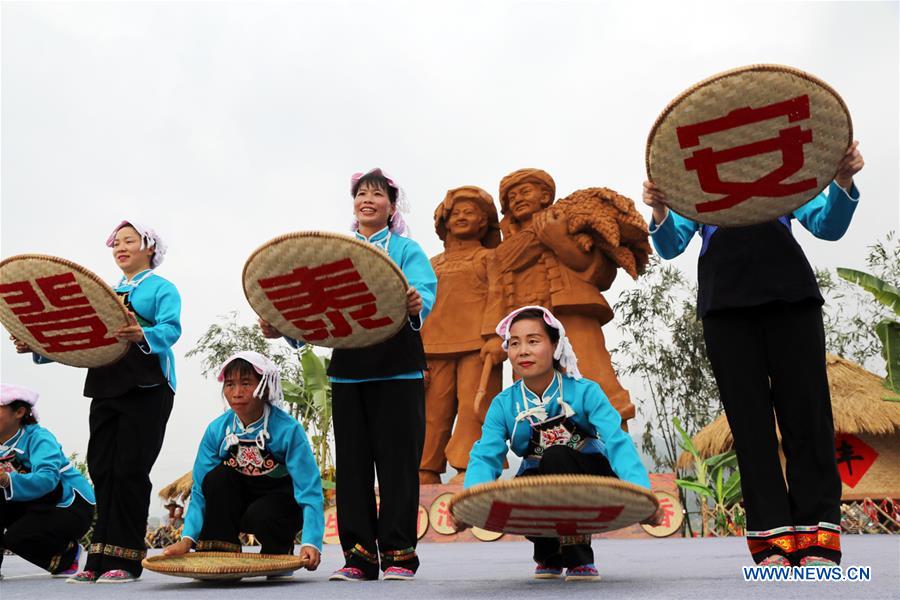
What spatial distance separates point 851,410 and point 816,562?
325 inches

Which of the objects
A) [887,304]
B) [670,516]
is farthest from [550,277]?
[887,304]

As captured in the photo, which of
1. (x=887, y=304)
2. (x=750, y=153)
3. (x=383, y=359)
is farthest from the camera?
(x=887, y=304)

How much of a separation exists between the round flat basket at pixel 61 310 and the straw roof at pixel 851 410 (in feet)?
27.5

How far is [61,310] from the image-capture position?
311 centimetres

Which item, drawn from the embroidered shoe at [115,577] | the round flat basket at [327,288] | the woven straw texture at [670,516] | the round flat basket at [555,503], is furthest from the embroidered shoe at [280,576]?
the woven straw texture at [670,516]

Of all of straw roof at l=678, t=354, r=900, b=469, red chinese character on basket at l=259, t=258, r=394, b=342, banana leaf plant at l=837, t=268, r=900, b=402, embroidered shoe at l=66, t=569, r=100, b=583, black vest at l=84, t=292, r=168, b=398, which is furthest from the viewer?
straw roof at l=678, t=354, r=900, b=469

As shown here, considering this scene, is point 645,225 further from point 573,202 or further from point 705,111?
point 705,111

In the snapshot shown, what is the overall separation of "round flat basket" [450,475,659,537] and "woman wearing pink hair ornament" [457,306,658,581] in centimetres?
33

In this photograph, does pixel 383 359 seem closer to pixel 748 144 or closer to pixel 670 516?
pixel 748 144

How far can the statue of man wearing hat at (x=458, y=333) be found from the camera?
9.04 m

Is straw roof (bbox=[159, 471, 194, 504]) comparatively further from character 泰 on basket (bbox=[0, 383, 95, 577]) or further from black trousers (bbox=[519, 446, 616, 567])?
black trousers (bbox=[519, 446, 616, 567])

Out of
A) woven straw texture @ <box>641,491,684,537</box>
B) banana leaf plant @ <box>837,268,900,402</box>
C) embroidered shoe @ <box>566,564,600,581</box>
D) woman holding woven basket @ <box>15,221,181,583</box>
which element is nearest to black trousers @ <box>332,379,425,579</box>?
embroidered shoe @ <box>566,564,600,581</box>

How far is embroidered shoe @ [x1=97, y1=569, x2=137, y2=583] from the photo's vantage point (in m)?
3.07

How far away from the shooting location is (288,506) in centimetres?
311
